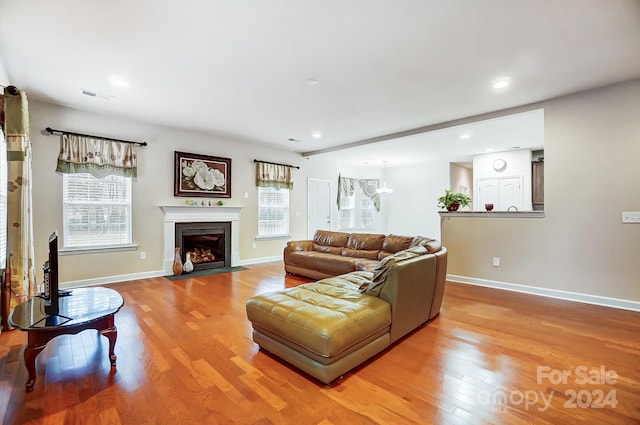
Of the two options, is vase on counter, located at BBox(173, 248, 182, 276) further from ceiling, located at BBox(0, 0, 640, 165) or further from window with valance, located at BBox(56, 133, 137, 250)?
ceiling, located at BBox(0, 0, 640, 165)

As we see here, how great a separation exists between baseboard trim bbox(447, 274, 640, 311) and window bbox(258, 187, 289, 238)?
3.81m

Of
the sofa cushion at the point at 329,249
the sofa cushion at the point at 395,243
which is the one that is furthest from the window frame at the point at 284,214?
the sofa cushion at the point at 395,243

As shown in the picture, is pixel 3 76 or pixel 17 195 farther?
pixel 3 76

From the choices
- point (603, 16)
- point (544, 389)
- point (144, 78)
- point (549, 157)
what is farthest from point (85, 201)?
point (549, 157)

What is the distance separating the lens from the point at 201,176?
18.6ft

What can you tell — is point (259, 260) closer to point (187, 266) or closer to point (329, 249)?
point (187, 266)

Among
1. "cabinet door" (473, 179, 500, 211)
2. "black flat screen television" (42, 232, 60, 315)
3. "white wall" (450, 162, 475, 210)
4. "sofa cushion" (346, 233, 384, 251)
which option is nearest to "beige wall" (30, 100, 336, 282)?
"sofa cushion" (346, 233, 384, 251)

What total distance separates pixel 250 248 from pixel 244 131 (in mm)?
2444

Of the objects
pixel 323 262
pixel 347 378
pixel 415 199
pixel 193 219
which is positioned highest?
pixel 415 199

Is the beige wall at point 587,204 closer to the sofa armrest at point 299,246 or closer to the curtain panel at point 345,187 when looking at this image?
the sofa armrest at point 299,246

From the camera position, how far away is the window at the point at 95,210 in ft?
14.4

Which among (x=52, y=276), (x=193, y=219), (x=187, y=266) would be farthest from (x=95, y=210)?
(x=52, y=276)

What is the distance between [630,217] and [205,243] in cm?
637

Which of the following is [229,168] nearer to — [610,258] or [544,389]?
[544,389]
